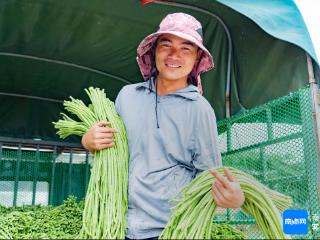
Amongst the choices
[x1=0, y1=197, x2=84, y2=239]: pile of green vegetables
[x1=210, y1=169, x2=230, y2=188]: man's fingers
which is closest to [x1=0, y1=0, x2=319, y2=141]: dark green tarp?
[x1=210, y1=169, x2=230, y2=188]: man's fingers

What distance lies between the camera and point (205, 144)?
1576 millimetres

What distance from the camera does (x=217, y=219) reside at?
2652 mm

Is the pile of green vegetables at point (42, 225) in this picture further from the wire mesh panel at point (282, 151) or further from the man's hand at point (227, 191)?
the wire mesh panel at point (282, 151)

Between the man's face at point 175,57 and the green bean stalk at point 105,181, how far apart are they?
11.6 inches

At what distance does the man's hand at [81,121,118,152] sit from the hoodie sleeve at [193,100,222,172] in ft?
1.10

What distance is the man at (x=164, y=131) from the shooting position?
1502 millimetres

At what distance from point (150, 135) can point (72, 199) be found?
890 mm

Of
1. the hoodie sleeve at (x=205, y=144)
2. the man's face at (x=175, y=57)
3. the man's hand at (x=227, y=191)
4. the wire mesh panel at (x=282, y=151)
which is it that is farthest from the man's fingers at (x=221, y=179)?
the wire mesh panel at (x=282, y=151)

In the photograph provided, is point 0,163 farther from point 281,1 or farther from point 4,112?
point 281,1

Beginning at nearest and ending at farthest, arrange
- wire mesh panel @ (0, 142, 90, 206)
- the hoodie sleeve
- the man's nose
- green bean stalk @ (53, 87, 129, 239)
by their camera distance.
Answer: green bean stalk @ (53, 87, 129, 239)
the hoodie sleeve
the man's nose
wire mesh panel @ (0, 142, 90, 206)

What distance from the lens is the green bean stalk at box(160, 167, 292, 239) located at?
124cm

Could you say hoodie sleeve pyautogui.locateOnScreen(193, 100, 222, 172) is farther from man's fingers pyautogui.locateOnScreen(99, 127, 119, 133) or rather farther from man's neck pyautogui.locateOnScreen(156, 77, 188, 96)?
man's fingers pyautogui.locateOnScreen(99, 127, 119, 133)

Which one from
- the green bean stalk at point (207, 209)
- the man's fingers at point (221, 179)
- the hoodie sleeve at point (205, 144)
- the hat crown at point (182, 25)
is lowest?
the green bean stalk at point (207, 209)

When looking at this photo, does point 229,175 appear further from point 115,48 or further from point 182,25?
point 115,48
